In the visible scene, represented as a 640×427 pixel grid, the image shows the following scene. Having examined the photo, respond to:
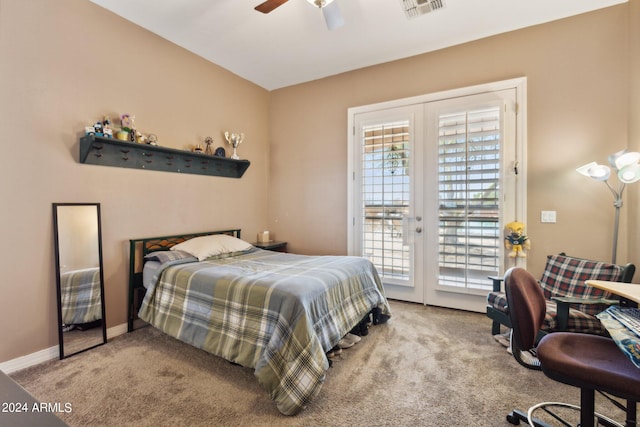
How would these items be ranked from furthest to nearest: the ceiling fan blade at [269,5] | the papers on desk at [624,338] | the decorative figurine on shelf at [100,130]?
the decorative figurine on shelf at [100,130]
the ceiling fan blade at [269,5]
the papers on desk at [624,338]

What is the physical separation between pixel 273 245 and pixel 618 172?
142 inches

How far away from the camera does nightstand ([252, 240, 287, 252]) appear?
4047mm

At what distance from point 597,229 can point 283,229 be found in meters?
3.65

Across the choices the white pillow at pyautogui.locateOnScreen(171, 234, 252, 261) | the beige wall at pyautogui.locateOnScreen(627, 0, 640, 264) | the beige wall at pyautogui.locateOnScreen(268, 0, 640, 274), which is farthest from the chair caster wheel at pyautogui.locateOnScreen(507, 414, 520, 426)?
the white pillow at pyautogui.locateOnScreen(171, 234, 252, 261)

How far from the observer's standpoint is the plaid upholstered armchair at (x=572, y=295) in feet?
6.68

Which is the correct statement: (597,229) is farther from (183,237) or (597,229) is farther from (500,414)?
(183,237)

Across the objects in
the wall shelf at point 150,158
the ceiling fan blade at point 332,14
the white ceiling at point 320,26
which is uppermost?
the white ceiling at point 320,26

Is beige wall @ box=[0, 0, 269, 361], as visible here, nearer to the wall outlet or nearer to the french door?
the french door

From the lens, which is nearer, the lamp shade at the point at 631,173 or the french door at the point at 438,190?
the lamp shade at the point at 631,173

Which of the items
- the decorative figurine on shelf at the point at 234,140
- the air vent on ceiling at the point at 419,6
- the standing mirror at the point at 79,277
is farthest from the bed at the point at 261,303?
the air vent on ceiling at the point at 419,6

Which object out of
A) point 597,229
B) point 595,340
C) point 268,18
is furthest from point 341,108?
point 595,340

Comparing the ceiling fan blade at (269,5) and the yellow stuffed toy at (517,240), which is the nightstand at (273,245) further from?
the yellow stuffed toy at (517,240)

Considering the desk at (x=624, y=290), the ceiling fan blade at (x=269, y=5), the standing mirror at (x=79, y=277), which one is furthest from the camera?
the standing mirror at (x=79, y=277)

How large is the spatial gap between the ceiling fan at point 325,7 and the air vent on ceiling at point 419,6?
717 mm
